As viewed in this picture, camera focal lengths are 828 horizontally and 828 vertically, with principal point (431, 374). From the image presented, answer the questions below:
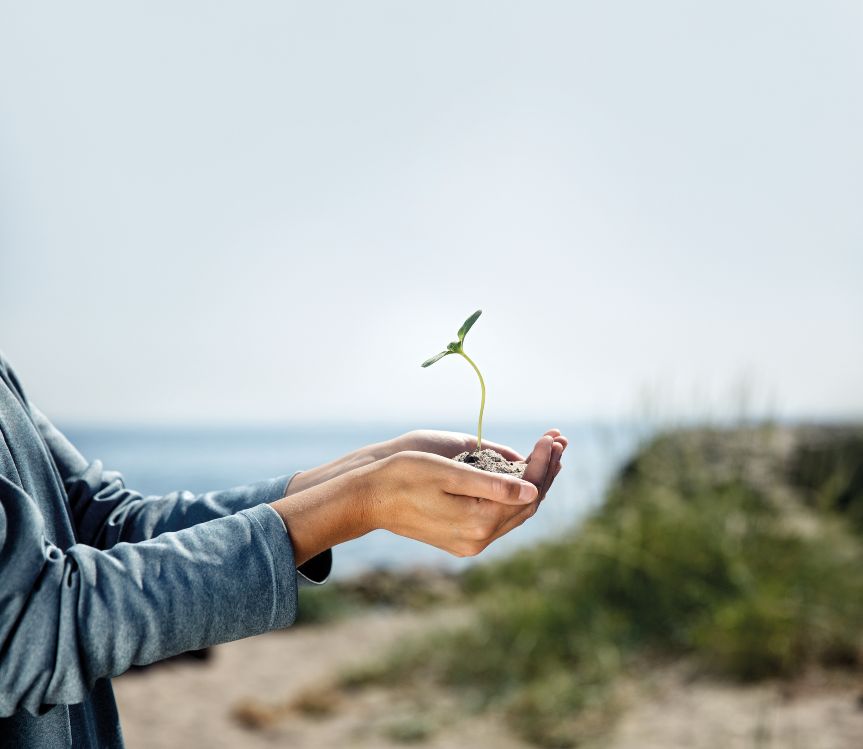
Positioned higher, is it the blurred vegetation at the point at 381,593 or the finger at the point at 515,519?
the finger at the point at 515,519

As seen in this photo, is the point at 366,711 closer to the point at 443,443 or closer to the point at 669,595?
the point at 669,595

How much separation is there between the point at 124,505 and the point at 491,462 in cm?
64

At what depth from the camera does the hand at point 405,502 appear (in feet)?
3.52

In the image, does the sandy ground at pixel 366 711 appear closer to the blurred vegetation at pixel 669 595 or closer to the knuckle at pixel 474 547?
the blurred vegetation at pixel 669 595

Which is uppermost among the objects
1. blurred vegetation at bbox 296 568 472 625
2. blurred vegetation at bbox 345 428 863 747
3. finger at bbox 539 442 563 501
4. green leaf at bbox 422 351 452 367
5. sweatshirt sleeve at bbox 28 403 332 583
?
green leaf at bbox 422 351 452 367

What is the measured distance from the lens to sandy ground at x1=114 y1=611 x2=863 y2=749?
334 centimetres

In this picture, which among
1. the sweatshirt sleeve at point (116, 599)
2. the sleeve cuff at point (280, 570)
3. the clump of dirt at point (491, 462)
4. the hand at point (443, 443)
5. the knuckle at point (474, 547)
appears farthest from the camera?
the hand at point (443, 443)

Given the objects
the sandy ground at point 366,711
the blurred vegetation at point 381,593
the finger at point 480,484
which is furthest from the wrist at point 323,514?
the blurred vegetation at point 381,593

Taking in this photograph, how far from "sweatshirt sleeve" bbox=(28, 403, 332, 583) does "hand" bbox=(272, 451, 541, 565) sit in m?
0.33

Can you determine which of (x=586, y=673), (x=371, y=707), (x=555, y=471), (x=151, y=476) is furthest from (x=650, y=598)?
(x=151, y=476)

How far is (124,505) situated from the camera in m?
1.42

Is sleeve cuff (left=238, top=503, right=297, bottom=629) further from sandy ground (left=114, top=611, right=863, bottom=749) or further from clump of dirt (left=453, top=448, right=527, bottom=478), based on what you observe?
sandy ground (left=114, top=611, right=863, bottom=749)

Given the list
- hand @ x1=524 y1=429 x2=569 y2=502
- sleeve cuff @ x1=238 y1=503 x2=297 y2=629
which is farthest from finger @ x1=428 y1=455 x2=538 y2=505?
sleeve cuff @ x1=238 y1=503 x2=297 y2=629

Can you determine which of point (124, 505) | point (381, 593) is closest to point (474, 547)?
point (124, 505)
